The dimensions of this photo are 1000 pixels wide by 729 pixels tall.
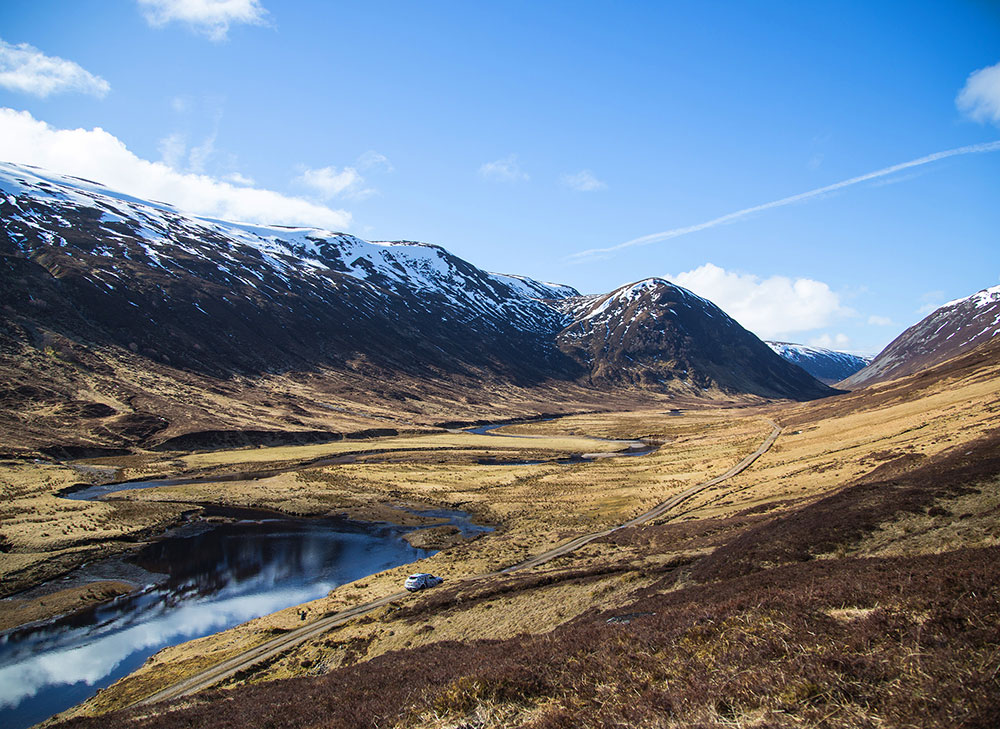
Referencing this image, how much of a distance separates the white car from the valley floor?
106cm

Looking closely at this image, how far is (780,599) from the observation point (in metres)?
17.5

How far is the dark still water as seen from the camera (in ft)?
103

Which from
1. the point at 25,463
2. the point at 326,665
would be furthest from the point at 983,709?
the point at 25,463

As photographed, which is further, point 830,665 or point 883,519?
point 883,519

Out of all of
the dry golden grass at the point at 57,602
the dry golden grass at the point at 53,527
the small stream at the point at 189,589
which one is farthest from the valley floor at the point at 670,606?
the dry golden grass at the point at 57,602

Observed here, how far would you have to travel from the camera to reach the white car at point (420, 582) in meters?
39.8

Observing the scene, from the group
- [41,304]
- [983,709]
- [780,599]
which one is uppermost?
[41,304]

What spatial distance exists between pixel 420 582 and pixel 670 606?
2329 centimetres

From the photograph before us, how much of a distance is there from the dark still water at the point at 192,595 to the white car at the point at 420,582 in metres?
8.95

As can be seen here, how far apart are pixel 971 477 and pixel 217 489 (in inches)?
3482

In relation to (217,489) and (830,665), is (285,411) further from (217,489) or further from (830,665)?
(830,665)

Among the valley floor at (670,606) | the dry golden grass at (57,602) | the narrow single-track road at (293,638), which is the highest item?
the valley floor at (670,606)

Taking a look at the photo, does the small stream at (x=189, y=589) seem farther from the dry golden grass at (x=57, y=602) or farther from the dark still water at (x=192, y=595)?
the dry golden grass at (x=57, y=602)

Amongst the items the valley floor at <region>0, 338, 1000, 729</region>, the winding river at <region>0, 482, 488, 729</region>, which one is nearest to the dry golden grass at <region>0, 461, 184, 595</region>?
the valley floor at <region>0, 338, 1000, 729</region>
